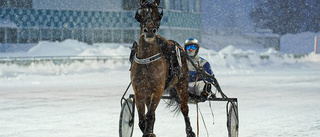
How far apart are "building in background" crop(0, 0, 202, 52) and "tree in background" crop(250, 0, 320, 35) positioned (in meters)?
29.6

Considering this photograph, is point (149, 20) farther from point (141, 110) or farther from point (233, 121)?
point (233, 121)

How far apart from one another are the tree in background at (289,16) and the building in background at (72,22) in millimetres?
29633

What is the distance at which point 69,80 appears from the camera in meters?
22.7

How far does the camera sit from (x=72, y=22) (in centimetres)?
4722

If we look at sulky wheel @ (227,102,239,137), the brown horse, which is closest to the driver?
sulky wheel @ (227,102,239,137)

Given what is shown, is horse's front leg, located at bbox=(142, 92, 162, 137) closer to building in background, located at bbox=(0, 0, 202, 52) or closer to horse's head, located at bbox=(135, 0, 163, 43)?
horse's head, located at bbox=(135, 0, 163, 43)

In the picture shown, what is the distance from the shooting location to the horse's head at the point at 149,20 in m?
5.91

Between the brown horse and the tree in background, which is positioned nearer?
the brown horse

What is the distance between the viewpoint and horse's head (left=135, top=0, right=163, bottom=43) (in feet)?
19.4

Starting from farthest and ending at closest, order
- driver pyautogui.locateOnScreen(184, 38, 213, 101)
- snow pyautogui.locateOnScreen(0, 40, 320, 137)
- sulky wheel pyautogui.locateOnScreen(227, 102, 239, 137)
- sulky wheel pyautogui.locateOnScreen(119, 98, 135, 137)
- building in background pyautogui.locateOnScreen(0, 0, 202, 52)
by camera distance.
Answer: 1. building in background pyautogui.locateOnScreen(0, 0, 202, 52)
2. snow pyautogui.locateOnScreen(0, 40, 320, 137)
3. driver pyautogui.locateOnScreen(184, 38, 213, 101)
4. sulky wheel pyautogui.locateOnScreen(227, 102, 239, 137)
5. sulky wheel pyautogui.locateOnScreen(119, 98, 135, 137)

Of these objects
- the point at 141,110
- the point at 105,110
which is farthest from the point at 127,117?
the point at 105,110

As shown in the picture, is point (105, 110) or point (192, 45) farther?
point (105, 110)

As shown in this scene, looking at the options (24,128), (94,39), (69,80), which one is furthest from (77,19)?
(24,128)

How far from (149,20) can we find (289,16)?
76480 mm
